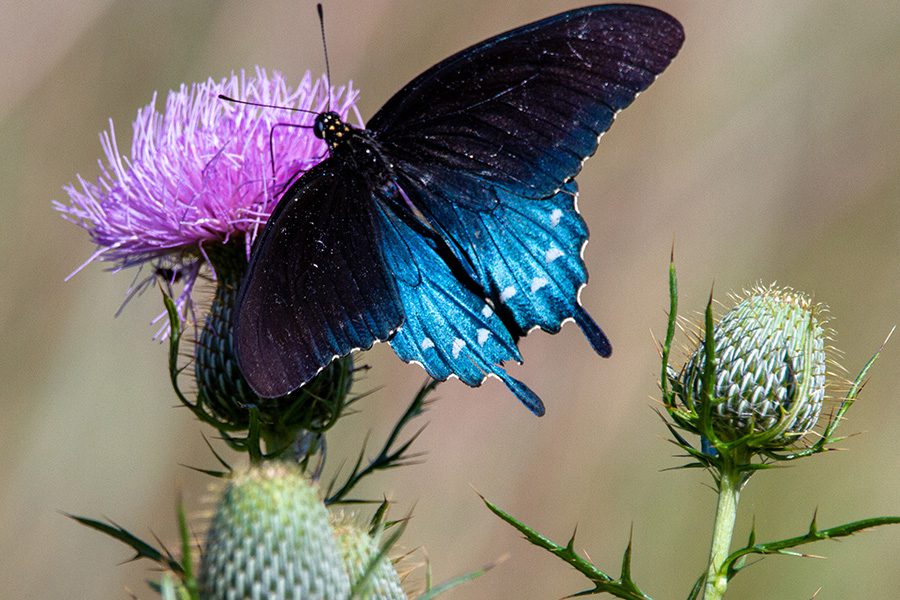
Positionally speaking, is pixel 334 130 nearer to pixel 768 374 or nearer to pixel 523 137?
pixel 523 137

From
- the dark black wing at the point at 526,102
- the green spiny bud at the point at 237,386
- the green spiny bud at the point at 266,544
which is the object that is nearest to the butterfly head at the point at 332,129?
the dark black wing at the point at 526,102

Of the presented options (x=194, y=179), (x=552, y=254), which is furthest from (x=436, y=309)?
(x=194, y=179)

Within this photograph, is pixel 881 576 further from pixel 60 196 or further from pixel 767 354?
pixel 60 196

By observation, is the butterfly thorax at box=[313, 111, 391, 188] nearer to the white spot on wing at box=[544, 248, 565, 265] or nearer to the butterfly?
the butterfly

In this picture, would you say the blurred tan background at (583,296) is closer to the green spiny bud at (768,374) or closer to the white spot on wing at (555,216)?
the white spot on wing at (555,216)

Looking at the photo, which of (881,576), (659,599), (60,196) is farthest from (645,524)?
(60,196)

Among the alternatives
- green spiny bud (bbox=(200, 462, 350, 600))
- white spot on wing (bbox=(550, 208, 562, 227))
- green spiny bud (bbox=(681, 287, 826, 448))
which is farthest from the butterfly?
green spiny bud (bbox=(200, 462, 350, 600))
